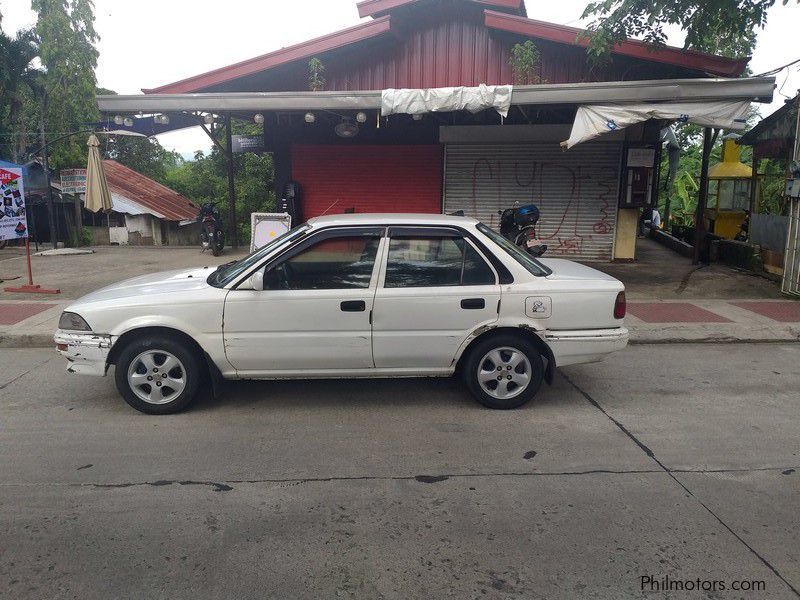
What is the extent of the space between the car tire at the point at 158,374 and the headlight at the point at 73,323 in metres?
0.36

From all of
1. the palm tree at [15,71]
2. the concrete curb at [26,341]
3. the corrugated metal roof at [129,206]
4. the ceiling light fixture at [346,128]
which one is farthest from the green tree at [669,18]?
the palm tree at [15,71]

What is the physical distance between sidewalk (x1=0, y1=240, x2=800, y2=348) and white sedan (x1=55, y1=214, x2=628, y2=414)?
9.87 feet

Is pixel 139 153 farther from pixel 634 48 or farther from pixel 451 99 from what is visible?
pixel 634 48

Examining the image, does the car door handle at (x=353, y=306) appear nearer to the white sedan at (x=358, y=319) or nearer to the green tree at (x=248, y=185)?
the white sedan at (x=358, y=319)

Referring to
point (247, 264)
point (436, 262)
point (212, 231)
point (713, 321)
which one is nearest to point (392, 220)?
point (436, 262)

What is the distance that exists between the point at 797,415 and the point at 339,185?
10.6 meters

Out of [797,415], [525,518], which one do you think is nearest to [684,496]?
[525,518]

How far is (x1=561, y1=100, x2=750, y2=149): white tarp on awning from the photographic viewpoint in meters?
9.38

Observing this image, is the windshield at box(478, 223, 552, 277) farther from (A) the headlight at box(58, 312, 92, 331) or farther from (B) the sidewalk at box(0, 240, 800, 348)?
(A) the headlight at box(58, 312, 92, 331)

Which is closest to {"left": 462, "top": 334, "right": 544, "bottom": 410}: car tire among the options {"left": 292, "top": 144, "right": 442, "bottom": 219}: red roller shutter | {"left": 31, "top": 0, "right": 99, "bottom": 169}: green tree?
{"left": 292, "top": 144, "right": 442, "bottom": 219}: red roller shutter

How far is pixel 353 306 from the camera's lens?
503cm

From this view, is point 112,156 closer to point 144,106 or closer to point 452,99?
point 144,106

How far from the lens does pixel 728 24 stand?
913 centimetres

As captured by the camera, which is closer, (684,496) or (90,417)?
(684,496)
